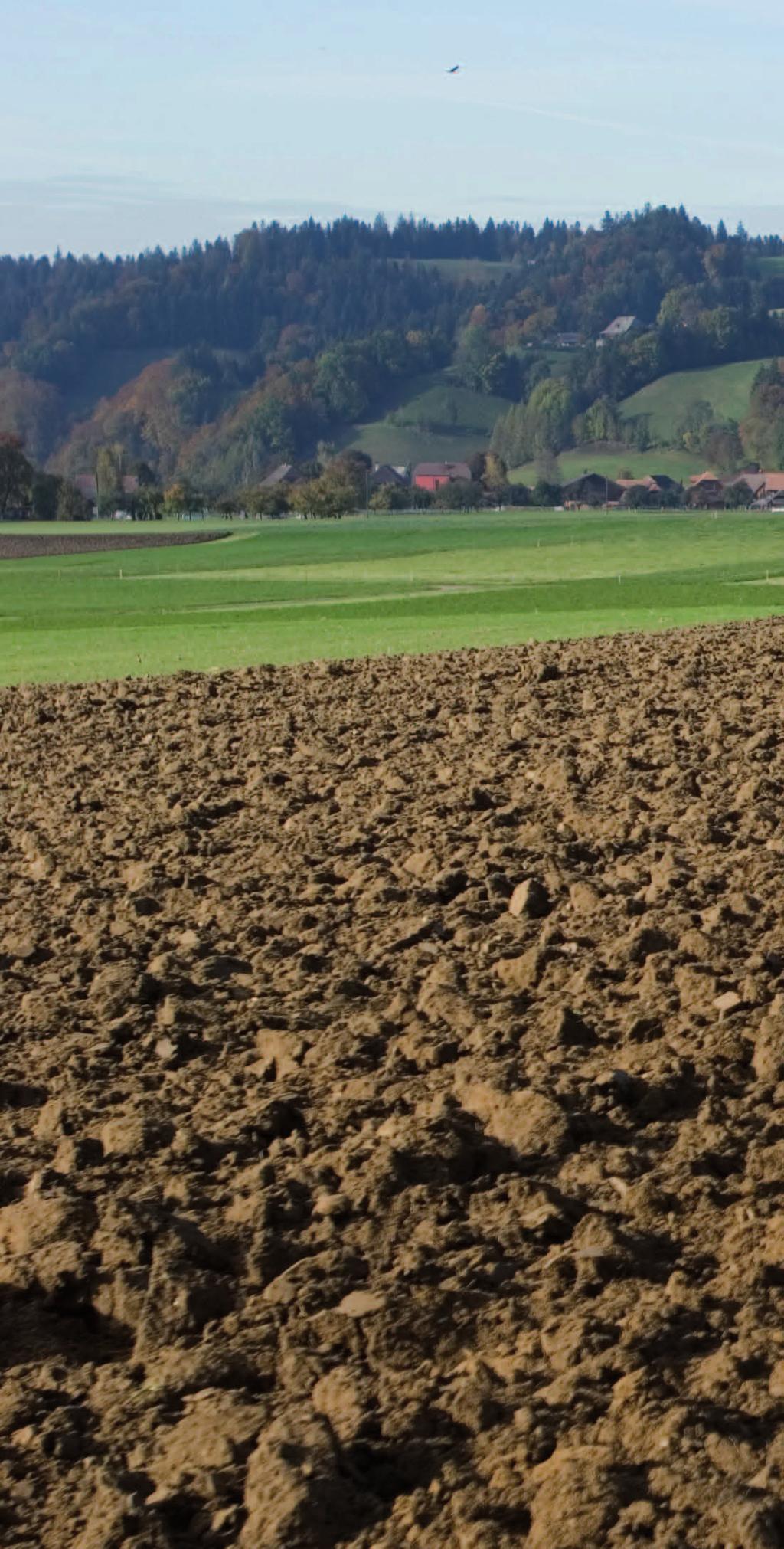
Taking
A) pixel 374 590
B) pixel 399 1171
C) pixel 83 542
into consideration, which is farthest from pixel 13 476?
pixel 399 1171

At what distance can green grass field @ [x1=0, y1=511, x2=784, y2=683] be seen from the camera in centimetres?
3812

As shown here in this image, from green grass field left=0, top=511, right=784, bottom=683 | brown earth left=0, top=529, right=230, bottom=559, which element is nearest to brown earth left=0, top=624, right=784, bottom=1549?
green grass field left=0, top=511, right=784, bottom=683

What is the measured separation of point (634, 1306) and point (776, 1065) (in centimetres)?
241

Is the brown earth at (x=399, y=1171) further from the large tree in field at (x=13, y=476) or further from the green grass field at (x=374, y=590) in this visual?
the large tree in field at (x=13, y=476)

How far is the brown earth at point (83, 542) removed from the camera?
120 m

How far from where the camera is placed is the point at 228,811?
50.7 feet

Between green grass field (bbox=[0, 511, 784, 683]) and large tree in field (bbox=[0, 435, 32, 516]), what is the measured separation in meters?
24.9

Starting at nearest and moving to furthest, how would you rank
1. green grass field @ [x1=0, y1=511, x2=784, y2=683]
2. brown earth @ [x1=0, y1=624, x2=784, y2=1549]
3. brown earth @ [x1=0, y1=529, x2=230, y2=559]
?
1. brown earth @ [x1=0, y1=624, x2=784, y2=1549]
2. green grass field @ [x1=0, y1=511, x2=784, y2=683]
3. brown earth @ [x1=0, y1=529, x2=230, y2=559]

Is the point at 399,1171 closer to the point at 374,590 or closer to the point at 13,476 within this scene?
the point at 374,590

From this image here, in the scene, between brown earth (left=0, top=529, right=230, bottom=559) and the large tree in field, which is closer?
brown earth (left=0, top=529, right=230, bottom=559)

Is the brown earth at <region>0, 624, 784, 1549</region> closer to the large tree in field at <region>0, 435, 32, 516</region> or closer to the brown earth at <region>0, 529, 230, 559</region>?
the brown earth at <region>0, 529, 230, 559</region>

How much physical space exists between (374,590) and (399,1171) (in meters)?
67.5

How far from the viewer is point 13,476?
163000 millimetres

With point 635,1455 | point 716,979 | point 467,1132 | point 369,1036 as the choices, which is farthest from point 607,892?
point 635,1455
